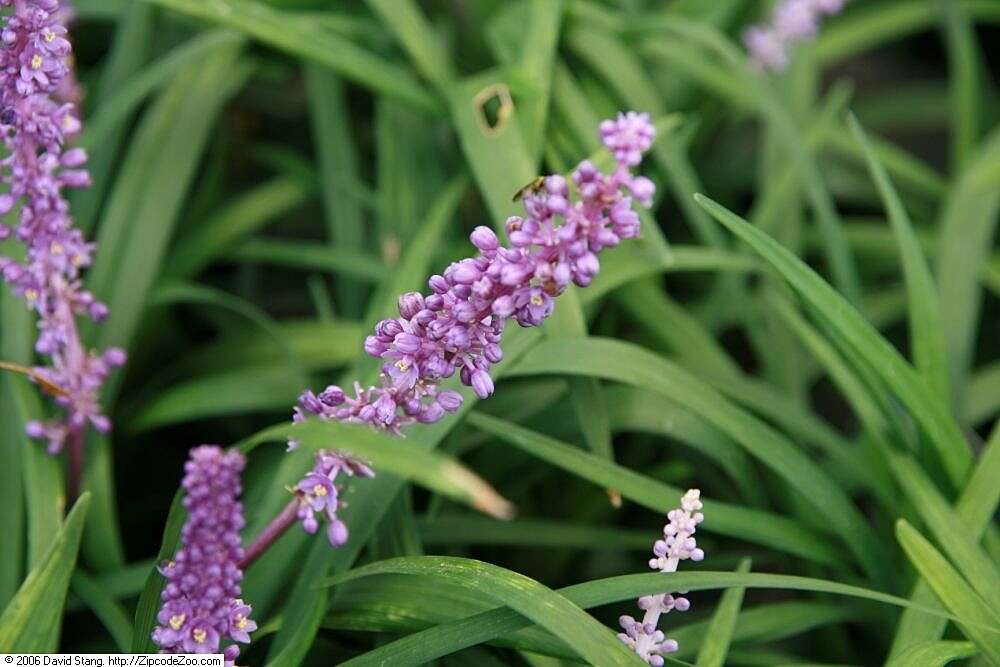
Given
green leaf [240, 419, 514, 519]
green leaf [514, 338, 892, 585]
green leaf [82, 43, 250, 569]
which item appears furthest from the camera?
green leaf [82, 43, 250, 569]

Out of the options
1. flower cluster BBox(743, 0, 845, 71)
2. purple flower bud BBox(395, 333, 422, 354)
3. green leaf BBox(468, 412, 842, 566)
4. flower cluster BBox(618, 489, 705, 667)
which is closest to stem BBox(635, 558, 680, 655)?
flower cluster BBox(618, 489, 705, 667)

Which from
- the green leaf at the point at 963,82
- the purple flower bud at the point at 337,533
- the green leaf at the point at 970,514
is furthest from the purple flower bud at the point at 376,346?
the green leaf at the point at 963,82

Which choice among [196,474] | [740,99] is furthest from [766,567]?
[196,474]

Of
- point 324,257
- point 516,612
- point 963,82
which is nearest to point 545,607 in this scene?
point 516,612

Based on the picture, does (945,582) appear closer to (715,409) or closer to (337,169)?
(715,409)

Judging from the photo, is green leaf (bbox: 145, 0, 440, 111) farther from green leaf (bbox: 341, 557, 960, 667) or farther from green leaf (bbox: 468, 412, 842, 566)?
green leaf (bbox: 341, 557, 960, 667)
